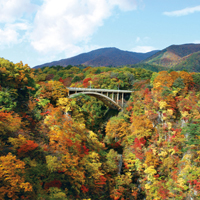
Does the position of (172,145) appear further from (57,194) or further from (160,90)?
(57,194)

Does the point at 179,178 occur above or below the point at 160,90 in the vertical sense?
Result: below

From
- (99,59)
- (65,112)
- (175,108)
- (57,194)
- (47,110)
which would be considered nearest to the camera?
(57,194)

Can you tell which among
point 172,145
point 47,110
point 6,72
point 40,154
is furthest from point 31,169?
point 172,145

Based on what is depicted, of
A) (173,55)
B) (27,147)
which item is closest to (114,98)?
(27,147)

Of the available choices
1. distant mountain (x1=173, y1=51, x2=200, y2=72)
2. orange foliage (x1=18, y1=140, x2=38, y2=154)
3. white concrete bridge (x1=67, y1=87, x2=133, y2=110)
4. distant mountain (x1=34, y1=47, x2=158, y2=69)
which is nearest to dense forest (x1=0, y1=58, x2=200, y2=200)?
orange foliage (x1=18, y1=140, x2=38, y2=154)

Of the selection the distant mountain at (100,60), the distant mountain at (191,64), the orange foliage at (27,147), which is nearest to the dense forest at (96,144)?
the orange foliage at (27,147)

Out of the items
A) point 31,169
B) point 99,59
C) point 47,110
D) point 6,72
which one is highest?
point 99,59

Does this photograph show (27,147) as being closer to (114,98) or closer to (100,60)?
(114,98)

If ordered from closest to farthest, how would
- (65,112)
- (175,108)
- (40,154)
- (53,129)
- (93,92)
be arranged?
(40,154) < (53,129) < (65,112) < (175,108) < (93,92)
